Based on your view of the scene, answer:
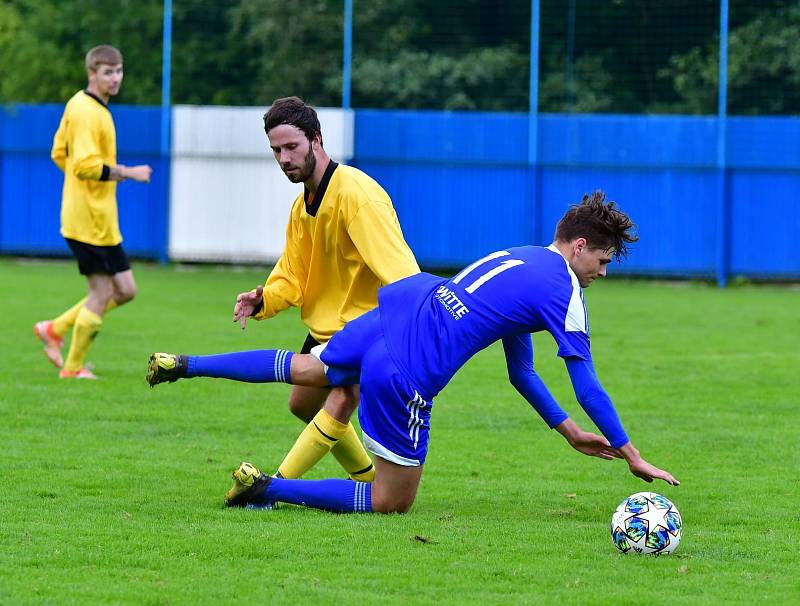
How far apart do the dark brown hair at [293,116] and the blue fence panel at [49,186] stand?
18104 mm

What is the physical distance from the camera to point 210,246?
24.2m

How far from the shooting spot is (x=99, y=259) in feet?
36.8

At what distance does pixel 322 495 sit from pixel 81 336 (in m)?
4.80

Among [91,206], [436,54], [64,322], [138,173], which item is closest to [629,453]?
[138,173]

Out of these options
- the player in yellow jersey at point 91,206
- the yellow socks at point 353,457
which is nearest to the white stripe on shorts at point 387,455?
the yellow socks at point 353,457

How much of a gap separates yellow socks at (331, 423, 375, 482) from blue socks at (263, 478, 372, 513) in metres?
0.44

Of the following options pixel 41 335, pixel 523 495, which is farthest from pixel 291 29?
pixel 523 495

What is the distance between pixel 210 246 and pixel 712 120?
27.0 ft

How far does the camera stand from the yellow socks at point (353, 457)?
713cm

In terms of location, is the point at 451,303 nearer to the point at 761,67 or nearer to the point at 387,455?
→ the point at 387,455

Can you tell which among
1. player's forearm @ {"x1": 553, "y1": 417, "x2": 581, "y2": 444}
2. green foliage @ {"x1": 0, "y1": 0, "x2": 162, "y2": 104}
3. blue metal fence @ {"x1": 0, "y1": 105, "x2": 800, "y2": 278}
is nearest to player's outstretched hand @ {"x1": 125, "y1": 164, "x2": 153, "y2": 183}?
player's forearm @ {"x1": 553, "y1": 417, "x2": 581, "y2": 444}

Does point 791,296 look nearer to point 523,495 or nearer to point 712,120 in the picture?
point 712,120

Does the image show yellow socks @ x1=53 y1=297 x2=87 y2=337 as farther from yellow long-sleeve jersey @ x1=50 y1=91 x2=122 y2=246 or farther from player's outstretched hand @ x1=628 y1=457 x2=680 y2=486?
player's outstretched hand @ x1=628 y1=457 x2=680 y2=486

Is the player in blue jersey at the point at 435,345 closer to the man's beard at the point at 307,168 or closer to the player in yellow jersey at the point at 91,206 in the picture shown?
the man's beard at the point at 307,168
